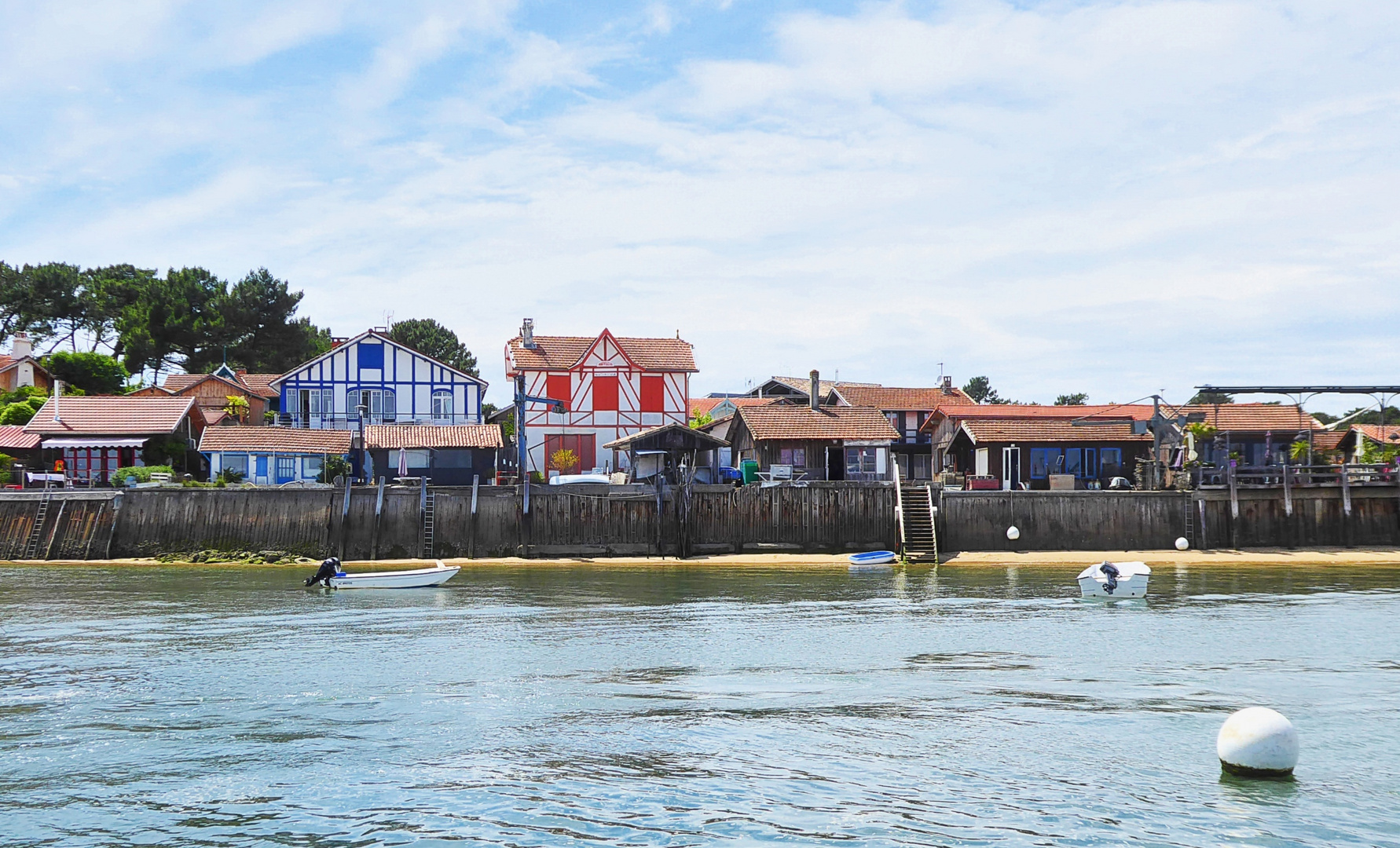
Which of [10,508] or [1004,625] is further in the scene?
[10,508]

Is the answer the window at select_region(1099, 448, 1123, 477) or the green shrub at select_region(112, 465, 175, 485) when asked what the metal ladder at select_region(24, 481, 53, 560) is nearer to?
the green shrub at select_region(112, 465, 175, 485)

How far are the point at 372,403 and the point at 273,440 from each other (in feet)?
29.2

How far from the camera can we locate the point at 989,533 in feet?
158

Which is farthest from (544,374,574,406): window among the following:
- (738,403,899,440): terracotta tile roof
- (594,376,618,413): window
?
(738,403,899,440): terracotta tile roof

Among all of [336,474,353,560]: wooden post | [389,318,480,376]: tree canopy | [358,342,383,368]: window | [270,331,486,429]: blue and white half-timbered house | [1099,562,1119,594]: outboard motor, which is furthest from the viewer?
[389,318,480,376]: tree canopy

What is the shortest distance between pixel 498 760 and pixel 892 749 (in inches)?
219

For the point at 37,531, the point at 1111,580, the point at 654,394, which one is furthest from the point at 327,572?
the point at 654,394

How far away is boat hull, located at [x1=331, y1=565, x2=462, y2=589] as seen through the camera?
37.7 meters

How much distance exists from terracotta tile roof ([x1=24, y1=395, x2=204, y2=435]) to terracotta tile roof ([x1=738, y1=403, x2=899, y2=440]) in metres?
29.5

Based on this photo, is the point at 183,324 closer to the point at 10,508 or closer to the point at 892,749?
the point at 10,508

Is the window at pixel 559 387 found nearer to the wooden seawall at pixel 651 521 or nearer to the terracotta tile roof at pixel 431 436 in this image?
the terracotta tile roof at pixel 431 436

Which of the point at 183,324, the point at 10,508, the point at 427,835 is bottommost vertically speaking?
the point at 427,835

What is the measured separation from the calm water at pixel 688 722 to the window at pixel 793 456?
969 inches

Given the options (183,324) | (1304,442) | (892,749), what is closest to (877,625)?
(892,749)
